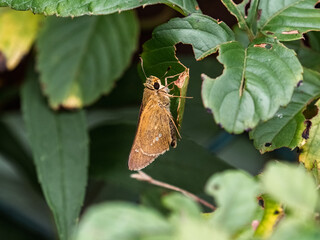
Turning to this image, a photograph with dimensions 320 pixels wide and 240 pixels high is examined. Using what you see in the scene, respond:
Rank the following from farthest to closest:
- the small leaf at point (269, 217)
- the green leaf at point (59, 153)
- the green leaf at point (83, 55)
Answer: the green leaf at point (83, 55), the green leaf at point (59, 153), the small leaf at point (269, 217)

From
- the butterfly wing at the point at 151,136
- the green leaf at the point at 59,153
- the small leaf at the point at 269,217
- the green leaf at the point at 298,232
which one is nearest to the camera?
the green leaf at the point at 298,232

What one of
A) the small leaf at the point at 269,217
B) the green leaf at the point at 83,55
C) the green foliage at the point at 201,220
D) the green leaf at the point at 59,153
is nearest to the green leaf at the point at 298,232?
the green foliage at the point at 201,220

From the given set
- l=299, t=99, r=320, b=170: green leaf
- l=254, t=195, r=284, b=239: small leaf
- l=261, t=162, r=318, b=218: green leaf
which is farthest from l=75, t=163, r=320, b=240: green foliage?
l=299, t=99, r=320, b=170: green leaf

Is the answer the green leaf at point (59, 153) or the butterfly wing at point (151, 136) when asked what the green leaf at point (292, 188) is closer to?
the butterfly wing at point (151, 136)

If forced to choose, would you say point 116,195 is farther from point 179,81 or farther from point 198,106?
point 179,81

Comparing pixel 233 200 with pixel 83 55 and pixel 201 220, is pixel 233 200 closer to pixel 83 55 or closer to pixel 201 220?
pixel 201 220

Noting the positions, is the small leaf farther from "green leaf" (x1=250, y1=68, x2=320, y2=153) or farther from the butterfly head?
the butterfly head
